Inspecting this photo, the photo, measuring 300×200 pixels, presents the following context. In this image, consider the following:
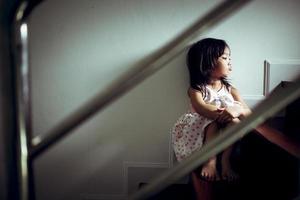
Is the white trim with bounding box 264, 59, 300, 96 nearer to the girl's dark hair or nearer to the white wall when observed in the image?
the white wall

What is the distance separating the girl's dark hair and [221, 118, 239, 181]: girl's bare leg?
35cm

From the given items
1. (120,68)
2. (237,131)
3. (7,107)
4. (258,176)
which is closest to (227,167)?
(258,176)

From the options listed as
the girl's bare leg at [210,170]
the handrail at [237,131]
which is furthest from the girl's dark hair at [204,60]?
the handrail at [237,131]

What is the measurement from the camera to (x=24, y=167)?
520 millimetres

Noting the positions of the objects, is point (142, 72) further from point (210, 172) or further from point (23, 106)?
point (210, 172)

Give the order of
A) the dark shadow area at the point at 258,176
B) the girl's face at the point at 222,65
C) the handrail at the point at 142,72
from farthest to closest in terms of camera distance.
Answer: the girl's face at the point at 222,65, the dark shadow area at the point at 258,176, the handrail at the point at 142,72

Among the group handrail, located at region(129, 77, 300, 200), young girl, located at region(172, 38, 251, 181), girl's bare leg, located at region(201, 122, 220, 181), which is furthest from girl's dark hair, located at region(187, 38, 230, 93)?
handrail, located at region(129, 77, 300, 200)

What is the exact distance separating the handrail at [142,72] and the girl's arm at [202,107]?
102 cm

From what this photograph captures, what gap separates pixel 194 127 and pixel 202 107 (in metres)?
0.11

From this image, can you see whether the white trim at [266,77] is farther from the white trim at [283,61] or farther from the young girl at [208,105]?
the young girl at [208,105]

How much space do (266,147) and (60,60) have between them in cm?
125

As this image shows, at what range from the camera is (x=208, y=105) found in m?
1.54

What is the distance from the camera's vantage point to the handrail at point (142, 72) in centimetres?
46

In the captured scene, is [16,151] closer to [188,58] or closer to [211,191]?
[211,191]
